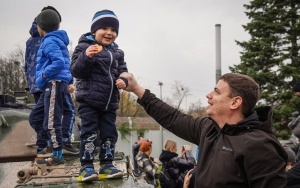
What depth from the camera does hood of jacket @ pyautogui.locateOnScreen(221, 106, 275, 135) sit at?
2.59 m

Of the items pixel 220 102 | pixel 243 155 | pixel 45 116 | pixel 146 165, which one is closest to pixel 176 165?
pixel 146 165

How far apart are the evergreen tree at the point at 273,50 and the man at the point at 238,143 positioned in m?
17.7

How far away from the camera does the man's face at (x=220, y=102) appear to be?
2.83m

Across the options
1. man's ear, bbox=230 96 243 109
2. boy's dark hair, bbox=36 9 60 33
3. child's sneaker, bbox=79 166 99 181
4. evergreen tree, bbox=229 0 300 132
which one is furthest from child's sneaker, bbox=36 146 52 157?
evergreen tree, bbox=229 0 300 132

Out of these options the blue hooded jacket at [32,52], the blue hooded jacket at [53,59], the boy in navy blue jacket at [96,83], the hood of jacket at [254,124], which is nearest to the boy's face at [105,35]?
the boy in navy blue jacket at [96,83]

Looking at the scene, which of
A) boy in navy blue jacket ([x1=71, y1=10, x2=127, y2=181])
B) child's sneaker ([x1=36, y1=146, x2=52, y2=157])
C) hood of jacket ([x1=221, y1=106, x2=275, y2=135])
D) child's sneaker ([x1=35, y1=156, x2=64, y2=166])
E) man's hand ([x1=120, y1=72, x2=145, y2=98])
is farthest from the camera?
child's sneaker ([x1=36, y1=146, x2=52, y2=157])

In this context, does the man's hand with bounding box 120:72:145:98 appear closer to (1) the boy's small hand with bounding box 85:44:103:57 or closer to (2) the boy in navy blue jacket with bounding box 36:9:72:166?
(1) the boy's small hand with bounding box 85:44:103:57

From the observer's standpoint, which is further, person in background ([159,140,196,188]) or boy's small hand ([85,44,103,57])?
person in background ([159,140,196,188])

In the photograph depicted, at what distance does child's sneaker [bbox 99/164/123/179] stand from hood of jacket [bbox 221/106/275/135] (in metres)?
1.40

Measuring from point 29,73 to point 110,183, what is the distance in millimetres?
2753

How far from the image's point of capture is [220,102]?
9.36ft

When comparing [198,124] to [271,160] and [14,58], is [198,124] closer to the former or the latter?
[271,160]

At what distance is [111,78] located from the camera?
3.85 metres

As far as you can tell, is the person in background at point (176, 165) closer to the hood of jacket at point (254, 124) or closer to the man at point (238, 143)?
the man at point (238, 143)
